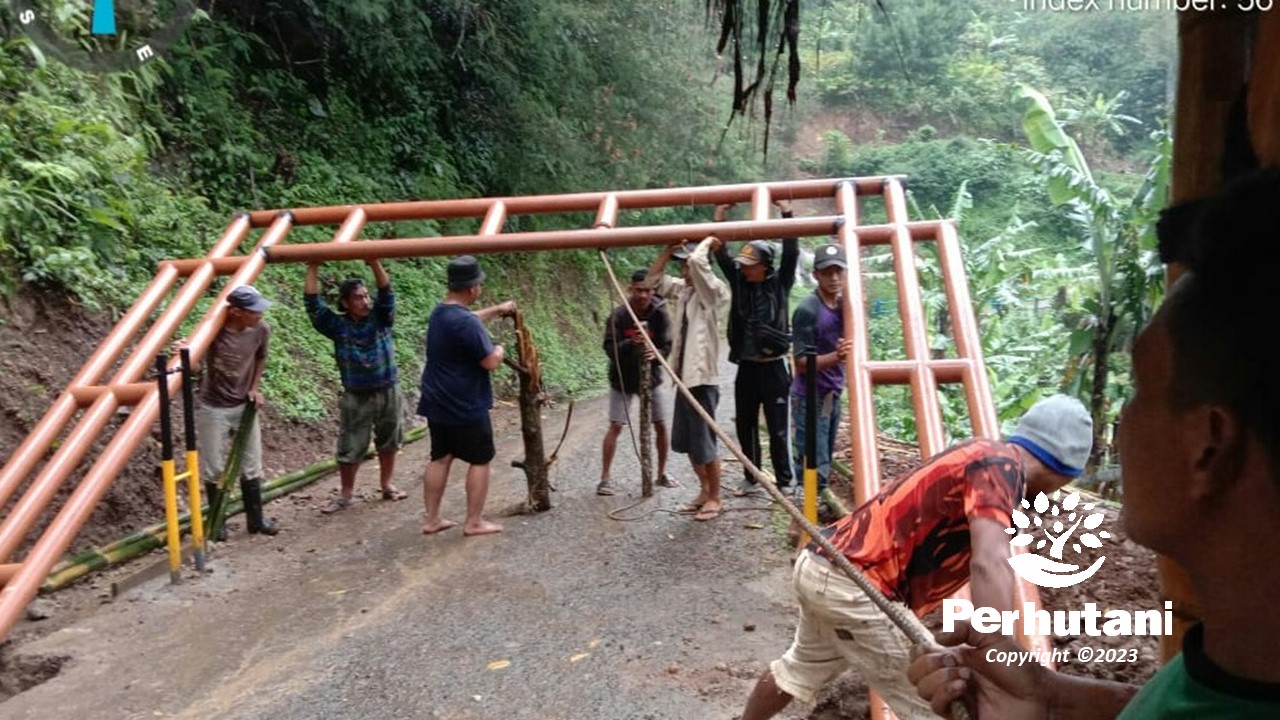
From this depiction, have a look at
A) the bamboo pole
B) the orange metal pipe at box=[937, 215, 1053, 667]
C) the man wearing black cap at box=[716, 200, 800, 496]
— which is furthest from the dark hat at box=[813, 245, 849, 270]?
the bamboo pole

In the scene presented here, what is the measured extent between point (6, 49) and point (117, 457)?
4.35 metres

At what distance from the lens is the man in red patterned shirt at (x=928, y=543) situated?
7.89 feet

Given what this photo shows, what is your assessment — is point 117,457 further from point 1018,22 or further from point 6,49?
point 1018,22

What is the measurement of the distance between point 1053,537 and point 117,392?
16.2ft

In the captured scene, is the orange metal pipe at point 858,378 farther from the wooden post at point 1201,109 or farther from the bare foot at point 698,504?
the wooden post at point 1201,109

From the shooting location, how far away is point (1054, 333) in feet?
32.6

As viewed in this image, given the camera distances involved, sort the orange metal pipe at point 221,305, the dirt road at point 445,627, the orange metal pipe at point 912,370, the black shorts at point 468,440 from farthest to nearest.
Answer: the black shorts at point 468,440 < the orange metal pipe at point 221,305 < the orange metal pipe at point 912,370 < the dirt road at point 445,627

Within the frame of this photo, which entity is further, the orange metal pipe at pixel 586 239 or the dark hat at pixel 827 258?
the dark hat at pixel 827 258

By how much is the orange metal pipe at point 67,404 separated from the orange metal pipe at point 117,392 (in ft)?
0.13

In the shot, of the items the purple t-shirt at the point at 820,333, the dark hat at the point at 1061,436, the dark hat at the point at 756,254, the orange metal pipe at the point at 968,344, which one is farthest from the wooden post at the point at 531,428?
the dark hat at the point at 1061,436

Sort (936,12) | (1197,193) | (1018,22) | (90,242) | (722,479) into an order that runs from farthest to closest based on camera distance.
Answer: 1. (1018,22)
2. (936,12)
3. (722,479)
4. (90,242)
5. (1197,193)

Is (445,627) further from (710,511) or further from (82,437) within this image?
(710,511)

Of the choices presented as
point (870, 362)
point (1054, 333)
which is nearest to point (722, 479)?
point (870, 362)

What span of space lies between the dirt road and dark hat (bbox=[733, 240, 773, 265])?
1.80m
